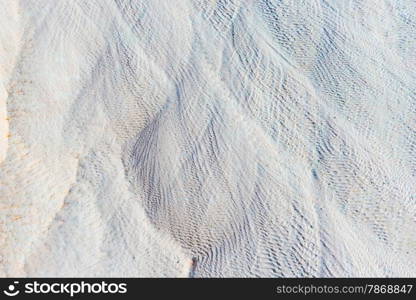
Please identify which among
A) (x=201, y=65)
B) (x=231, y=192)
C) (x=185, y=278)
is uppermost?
(x=201, y=65)

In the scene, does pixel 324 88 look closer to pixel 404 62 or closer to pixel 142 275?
pixel 404 62

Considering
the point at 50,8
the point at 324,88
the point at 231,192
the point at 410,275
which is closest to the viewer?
the point at 410,275

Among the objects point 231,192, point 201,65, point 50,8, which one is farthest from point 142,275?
point 50,8

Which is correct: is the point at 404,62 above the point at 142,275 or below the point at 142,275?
above

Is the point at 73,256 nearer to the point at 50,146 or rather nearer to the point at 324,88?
the point at 50,146

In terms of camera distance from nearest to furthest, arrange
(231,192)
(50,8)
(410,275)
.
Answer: (410,275) < (231,192) < (50,8)

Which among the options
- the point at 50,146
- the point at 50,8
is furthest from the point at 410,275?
the point at 50,8

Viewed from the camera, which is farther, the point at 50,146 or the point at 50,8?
the point at 50,8
